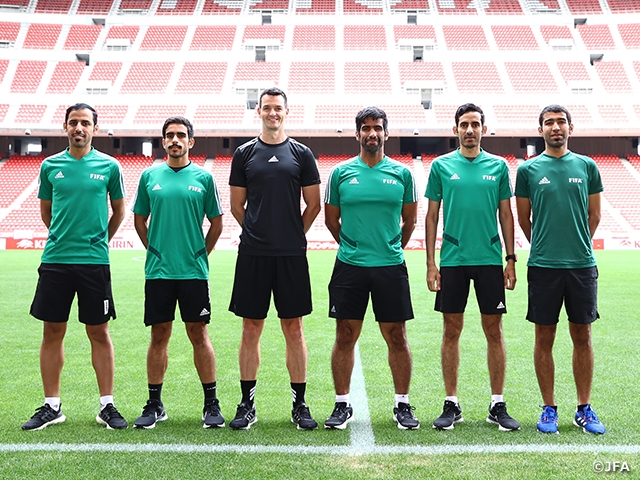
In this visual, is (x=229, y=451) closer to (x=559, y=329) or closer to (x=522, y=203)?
(x=522, y=203)

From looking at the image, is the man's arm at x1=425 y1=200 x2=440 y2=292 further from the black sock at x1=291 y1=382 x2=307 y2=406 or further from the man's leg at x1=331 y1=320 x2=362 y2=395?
the black sock at x1=291 y1=382 x2=307 y2=406

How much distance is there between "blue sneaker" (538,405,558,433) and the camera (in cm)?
419

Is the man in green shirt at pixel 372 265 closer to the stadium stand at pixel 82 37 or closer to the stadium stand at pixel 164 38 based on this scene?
the stadium stand at pixel 164 38

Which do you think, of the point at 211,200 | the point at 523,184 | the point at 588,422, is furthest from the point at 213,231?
the point at 588,422

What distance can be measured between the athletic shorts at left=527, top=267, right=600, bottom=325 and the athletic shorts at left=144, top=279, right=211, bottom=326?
2315 millimetres

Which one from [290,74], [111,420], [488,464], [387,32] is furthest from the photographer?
[387,32]

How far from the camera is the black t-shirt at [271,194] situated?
4398mm

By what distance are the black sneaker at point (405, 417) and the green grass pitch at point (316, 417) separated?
0.06 meters

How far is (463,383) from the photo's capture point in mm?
5641

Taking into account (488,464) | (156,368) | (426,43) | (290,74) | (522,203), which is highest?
(426,43)

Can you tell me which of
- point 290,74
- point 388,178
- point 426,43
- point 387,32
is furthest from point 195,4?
point 388,178

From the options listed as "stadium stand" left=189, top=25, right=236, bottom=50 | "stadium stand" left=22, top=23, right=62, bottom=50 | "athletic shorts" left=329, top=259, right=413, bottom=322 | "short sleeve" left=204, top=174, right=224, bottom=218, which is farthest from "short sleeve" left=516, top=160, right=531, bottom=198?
"stadium stand" left=22, top=23, right=62, bottom=50

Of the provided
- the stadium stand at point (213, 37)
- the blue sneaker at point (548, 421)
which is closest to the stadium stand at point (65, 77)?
the stadium stand at point (213, 37)

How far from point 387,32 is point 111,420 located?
135ft
